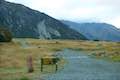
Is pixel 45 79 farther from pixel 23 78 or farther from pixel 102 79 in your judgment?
pixel 102 79

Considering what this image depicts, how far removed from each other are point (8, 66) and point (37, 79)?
15.4m

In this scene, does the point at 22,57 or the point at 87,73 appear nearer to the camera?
the point at 87,73

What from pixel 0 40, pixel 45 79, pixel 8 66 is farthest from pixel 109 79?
pixel 0 40

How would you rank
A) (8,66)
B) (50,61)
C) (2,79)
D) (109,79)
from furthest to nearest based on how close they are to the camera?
(8,66)
(50,61)
(2,79)
(109,79)

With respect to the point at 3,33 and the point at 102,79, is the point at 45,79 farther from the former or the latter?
the point at 3,33

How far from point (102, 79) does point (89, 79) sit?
0.99 meters

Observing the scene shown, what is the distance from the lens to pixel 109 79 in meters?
30.9

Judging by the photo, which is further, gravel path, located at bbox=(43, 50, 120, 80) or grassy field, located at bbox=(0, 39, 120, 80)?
grassy field, located at bbox=(0, 39, 120, 80)

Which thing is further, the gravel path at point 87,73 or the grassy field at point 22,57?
the grassy field at point 22,57

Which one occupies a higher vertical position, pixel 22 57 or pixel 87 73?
pixel 87 73

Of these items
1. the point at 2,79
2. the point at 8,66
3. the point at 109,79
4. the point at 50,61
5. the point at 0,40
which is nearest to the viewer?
the point at 109,79

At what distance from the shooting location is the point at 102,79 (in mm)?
31125

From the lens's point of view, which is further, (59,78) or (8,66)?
(8,66)

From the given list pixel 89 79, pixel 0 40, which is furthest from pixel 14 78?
pixel 0 40
